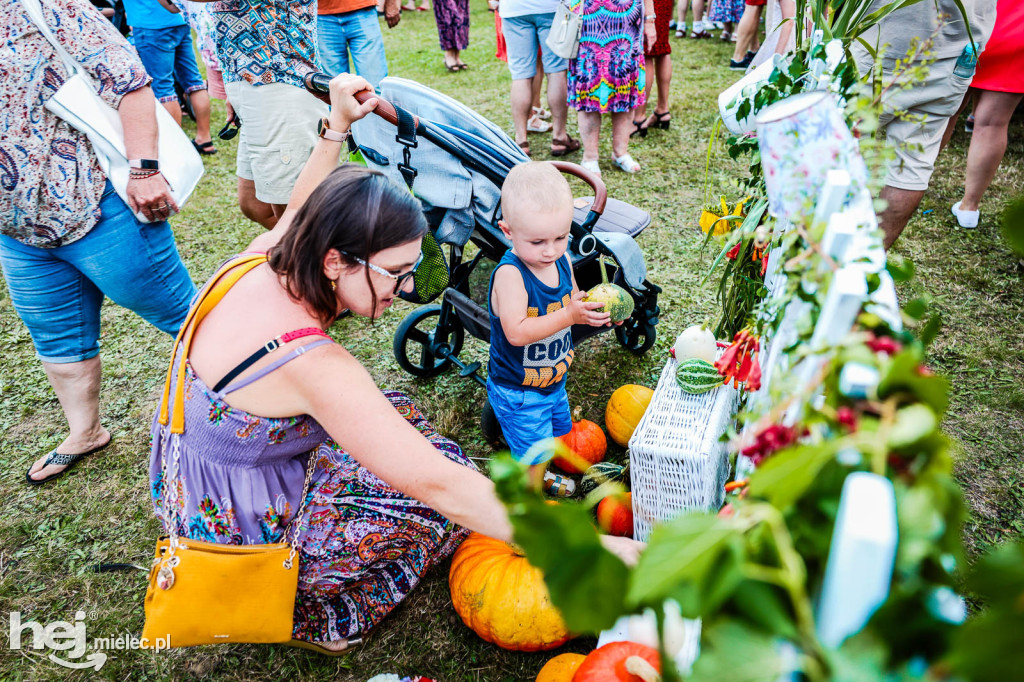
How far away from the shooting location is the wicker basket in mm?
1874

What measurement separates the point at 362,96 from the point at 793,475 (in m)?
2.10

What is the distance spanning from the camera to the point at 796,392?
34.5 inches

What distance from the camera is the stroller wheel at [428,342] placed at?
3.07 m

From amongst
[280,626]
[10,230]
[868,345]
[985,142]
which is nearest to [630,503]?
[280,626]

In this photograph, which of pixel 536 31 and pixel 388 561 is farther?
pixel 536 31

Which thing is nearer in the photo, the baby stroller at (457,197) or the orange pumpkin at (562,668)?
the orange pumpkin at (562,668)

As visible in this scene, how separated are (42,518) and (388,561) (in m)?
1.61

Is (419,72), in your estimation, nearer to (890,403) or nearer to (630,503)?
(630,503)

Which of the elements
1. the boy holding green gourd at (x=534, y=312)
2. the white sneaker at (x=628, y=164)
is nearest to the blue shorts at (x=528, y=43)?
the white sneaker at (x=628, y=164)

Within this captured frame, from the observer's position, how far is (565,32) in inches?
184

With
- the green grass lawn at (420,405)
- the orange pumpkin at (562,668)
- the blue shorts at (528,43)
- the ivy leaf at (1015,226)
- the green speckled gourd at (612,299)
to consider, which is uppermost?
the ivy leaf at (1015,226)

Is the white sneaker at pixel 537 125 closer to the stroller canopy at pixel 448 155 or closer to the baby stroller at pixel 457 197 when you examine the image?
the baby stroller at pixel 457 197

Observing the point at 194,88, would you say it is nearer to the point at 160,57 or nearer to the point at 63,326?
the point at 160,57

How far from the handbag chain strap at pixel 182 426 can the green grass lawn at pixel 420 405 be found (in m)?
0.57
